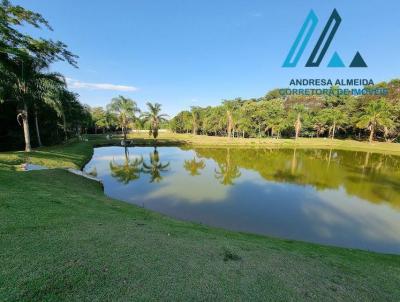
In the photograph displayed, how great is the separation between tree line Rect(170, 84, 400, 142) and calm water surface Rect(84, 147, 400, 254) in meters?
37.4

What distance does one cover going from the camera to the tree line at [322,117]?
54.5m

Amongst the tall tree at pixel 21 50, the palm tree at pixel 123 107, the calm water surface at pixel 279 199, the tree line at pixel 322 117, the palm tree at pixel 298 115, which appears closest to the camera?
the calm water surface at pixel 279 199

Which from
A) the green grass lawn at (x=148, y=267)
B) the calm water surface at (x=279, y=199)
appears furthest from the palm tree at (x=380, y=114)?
the green grass lawn at (x=148, y=267)

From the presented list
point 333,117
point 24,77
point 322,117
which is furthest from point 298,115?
point 24,77

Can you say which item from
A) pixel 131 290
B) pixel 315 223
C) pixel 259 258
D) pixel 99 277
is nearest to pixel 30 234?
pixel 99 277

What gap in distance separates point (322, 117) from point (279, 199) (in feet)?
186

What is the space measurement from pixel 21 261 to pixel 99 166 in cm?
2212

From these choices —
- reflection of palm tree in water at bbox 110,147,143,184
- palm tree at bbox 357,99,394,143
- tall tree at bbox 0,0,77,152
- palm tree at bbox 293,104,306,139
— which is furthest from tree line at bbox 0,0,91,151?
palm tree at bbox 357,99,394,143

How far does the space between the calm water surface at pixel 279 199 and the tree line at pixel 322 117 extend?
3736 cm

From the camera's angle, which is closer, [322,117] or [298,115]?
[298,115]

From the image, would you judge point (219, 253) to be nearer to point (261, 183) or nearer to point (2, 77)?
point (261, 183)

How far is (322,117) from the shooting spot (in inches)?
2496

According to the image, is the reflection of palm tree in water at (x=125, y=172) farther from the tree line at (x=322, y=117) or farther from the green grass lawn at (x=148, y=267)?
the tree line at (x=322, y=117)

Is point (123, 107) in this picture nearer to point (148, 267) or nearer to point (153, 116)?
point (153, 116)
